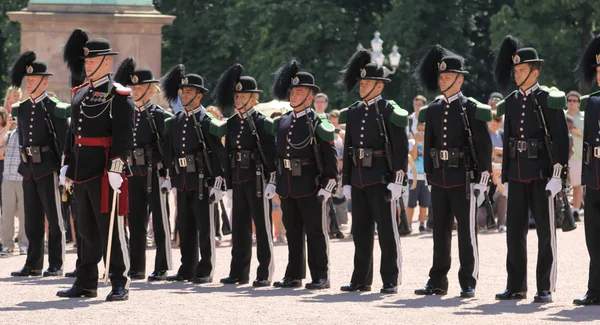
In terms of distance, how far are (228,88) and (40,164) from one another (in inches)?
83.2

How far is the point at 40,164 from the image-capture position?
1645 cm

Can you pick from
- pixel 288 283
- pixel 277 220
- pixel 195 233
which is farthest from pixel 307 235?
pixel 277 220

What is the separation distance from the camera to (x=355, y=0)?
46000mm

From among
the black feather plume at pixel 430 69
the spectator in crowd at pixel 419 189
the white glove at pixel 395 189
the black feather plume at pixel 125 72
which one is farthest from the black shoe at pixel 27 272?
the spectator in crowd at pixel 419 189

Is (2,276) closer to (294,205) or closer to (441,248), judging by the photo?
(294,205)

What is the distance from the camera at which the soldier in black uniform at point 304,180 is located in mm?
15297

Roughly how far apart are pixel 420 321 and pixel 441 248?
7.25 feet

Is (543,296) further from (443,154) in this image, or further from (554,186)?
(443,154)

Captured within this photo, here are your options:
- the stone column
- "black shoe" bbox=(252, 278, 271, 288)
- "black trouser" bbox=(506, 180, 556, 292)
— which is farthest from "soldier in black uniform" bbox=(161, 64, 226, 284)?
the stone column

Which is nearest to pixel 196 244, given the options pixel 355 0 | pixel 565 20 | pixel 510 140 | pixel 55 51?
pixel 510 140

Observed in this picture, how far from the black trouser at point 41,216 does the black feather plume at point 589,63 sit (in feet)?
18.7

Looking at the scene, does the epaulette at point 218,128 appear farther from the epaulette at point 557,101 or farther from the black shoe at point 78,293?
the epaulette at point 557,101

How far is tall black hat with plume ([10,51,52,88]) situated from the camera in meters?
16.6

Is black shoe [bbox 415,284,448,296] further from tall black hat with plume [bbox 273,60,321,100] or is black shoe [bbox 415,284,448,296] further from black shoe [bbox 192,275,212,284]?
black shoe [bbox 192,275,212,284]
